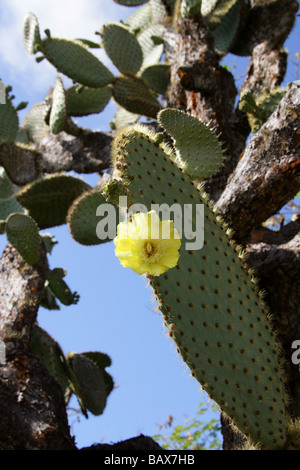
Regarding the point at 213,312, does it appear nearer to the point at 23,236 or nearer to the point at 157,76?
the point at 23,236

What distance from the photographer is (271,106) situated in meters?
2.92

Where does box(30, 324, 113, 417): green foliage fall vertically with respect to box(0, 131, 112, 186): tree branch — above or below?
below

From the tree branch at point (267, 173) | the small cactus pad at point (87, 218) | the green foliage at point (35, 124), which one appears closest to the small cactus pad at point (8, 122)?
the green foliage at point (35, 124)

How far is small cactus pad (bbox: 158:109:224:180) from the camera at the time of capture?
7.30 ft

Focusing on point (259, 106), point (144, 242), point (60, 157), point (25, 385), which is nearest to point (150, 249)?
point (144, 242)

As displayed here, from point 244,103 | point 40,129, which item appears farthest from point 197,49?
point 40,129

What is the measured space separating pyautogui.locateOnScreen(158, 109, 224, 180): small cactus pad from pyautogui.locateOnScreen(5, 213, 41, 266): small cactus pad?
126 centimetres

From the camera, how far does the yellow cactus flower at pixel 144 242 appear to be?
4.10 feet

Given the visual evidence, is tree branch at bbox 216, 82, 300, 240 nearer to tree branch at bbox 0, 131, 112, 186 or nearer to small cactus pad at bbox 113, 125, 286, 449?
small cactus pad at bbox 113, 125, 286, 449

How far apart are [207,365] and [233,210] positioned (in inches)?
44.3

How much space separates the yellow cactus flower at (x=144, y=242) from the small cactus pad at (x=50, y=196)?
227 cm

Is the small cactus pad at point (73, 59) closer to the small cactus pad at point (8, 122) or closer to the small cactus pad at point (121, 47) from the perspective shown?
the small cactus pad at point (121, 47)

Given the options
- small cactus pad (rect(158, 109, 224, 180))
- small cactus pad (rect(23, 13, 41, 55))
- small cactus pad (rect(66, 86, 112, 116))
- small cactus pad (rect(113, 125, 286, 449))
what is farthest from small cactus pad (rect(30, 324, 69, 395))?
small cactus pad (rect(113, 125, 286, 449))

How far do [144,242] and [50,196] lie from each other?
2.36m
